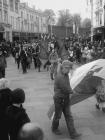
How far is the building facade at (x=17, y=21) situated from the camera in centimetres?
5160

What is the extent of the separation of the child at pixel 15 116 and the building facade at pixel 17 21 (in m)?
44.3

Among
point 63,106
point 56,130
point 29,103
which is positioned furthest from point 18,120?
point 29,103

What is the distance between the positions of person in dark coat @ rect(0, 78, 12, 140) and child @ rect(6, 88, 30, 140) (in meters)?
0.13

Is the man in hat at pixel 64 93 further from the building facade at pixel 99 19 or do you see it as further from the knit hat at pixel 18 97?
the building facade at pixel 99 19

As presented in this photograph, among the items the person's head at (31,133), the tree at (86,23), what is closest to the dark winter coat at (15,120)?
the person's head at (31,133)

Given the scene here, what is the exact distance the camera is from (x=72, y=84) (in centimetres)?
783

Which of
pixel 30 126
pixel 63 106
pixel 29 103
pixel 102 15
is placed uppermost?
pixel 102 15

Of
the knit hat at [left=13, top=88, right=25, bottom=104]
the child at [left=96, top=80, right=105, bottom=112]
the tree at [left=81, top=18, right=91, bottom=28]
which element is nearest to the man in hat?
the child at [left=96, top=80, right=105, bottom=112]

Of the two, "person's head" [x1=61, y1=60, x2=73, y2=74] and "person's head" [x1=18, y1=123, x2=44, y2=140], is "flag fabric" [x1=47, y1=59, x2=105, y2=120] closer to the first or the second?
"person's head" [x1=61, y1=60, x2=73, y2=74]

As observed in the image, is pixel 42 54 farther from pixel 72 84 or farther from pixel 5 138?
pixel 5 138

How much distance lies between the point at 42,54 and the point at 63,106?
16486 millimetres

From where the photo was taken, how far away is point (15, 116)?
4148mm

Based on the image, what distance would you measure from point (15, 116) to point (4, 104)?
60 centimetres

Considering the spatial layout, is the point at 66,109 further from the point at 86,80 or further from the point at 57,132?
the point at 86,80
